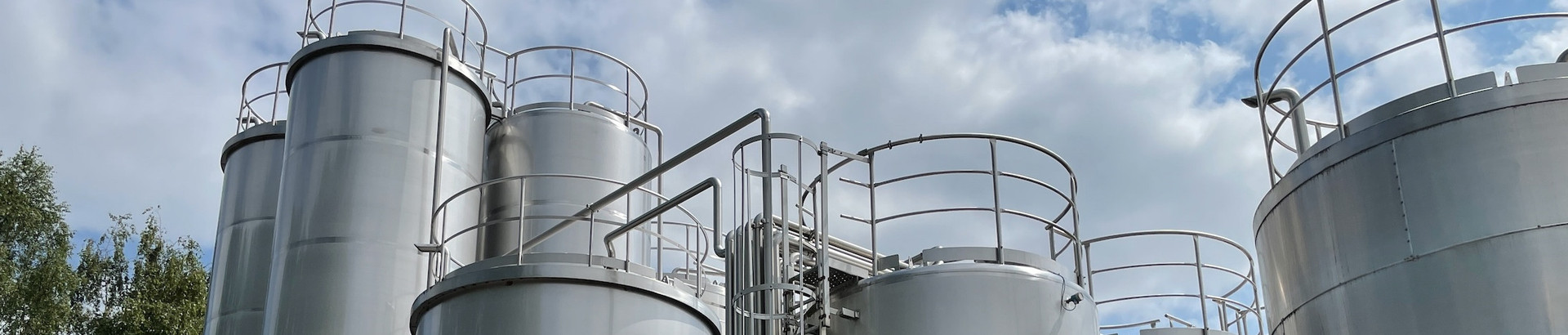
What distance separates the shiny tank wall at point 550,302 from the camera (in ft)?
32.7

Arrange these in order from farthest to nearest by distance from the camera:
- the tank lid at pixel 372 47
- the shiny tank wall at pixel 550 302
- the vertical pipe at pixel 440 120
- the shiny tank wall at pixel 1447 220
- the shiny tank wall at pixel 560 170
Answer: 1. the shiny tank wall at pixel 560 170
2. the tank lid at pixel 372 47
3. the vertical pipe at pixel 440 120
4. the shiny tank wall at pixel 550 302
5. the shiny tank wall at pixel 1447 220

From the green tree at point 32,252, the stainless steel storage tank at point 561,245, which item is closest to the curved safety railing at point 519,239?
the stainless steel storage tank at point 561,245

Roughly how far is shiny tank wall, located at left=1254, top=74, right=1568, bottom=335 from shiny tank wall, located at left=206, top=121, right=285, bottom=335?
35.7 feet

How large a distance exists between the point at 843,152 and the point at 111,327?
23.4 metres

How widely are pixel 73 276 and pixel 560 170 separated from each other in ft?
59.0

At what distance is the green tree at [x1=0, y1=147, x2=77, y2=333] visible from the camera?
89.4 feet

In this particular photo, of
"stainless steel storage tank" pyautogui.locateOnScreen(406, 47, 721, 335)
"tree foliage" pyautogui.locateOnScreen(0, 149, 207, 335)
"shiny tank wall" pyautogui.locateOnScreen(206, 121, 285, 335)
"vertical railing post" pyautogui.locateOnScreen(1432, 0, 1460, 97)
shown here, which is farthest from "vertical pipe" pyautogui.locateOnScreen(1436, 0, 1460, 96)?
"tree foliage" pyautogui.locateOnScreen(0, 149, 207, 335)

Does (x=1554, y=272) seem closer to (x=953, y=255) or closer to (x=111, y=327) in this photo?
(x=953, y=255)

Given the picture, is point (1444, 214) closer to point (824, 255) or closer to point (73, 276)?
point (824, 255)

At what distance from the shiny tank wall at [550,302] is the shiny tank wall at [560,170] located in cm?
445

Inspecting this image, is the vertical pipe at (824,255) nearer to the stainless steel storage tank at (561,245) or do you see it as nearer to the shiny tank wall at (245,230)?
the stainless steel storage tank at (561,245)

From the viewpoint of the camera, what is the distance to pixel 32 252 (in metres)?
28.7

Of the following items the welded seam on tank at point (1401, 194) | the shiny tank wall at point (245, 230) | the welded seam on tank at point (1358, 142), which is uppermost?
the shiny tank wall at point (245, 230)

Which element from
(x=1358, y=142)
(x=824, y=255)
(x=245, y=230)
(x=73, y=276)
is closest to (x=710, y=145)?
(x=824, y=255)
